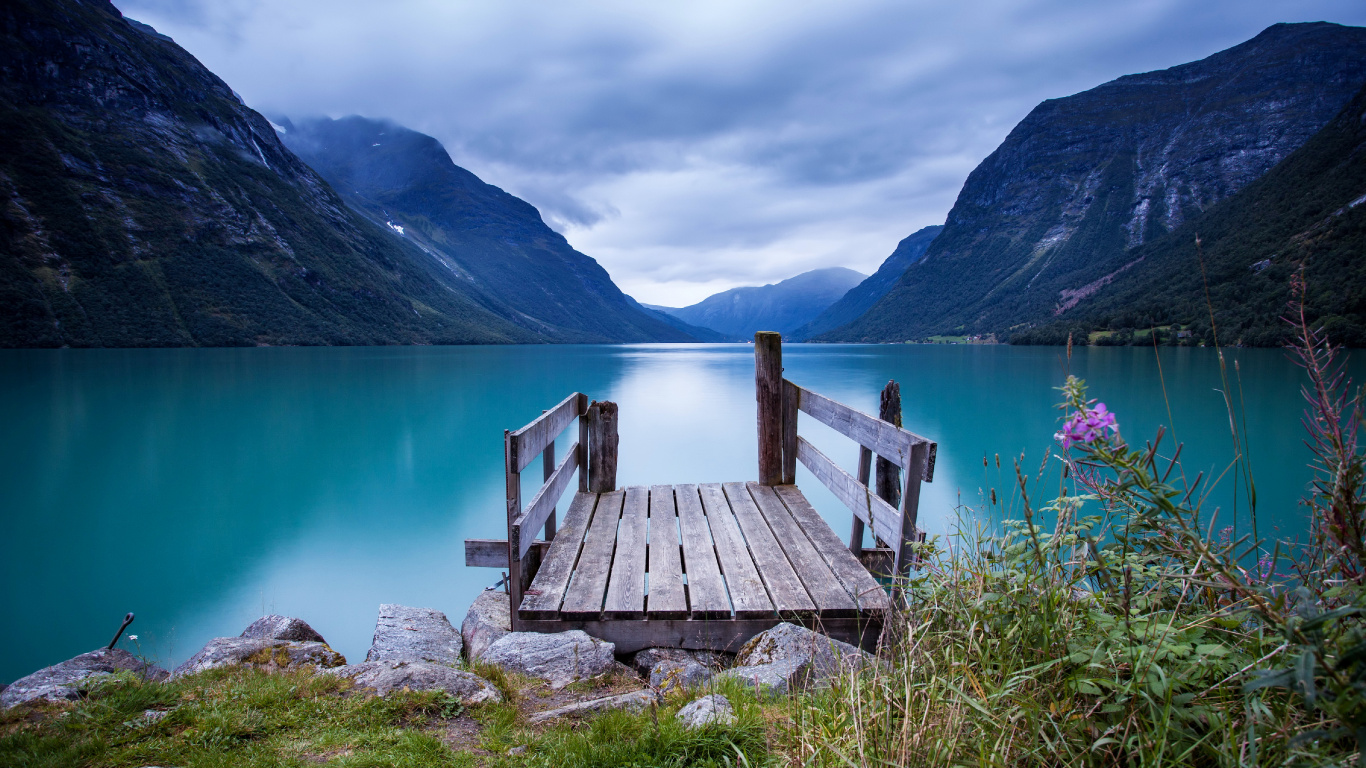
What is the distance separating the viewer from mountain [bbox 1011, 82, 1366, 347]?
4997cm

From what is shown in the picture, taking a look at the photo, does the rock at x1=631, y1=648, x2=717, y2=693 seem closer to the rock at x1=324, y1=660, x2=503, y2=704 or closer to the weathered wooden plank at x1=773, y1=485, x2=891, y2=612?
the rock at x1=324, y1=660, x2=503, y2=704

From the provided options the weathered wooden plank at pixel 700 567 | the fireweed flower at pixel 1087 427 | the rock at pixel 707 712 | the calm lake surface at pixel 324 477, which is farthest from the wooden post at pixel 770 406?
the fireweed flower at pixel 1087 427

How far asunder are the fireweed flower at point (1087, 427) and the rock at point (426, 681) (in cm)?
265

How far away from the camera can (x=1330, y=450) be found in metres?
1.78

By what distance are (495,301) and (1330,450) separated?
7297 inches

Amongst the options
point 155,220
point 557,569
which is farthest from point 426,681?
point 155,220

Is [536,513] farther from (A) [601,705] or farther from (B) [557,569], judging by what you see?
(A) [601,705]

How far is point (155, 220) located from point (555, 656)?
12241cm

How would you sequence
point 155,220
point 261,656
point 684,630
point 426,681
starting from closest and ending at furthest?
point 426,681
point 684,630
point 261,656
point 155,220

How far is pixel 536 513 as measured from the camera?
399 centimetres

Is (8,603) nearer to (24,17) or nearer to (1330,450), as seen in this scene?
(1330,450)

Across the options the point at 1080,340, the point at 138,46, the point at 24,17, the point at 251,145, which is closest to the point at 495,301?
the point at 251,145

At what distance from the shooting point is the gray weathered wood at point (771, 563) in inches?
137

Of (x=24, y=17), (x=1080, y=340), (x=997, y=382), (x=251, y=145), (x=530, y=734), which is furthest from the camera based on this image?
(x=251, y=145)
